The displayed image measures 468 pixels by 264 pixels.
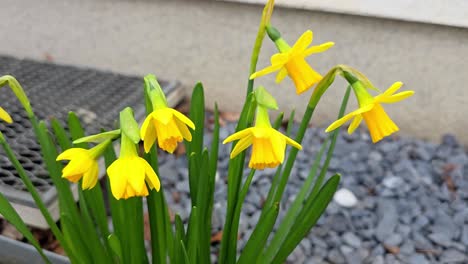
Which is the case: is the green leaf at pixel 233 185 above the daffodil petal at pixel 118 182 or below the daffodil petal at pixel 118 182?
below

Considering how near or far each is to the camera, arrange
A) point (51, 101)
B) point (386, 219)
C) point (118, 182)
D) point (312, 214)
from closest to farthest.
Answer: point (118, 182) → point (312, 214) → point (386, 219) → point (51, 101)

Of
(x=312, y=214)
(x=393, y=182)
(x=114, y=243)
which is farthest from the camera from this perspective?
(x=393, y=182)

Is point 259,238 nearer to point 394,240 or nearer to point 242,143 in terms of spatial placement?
point 242,143

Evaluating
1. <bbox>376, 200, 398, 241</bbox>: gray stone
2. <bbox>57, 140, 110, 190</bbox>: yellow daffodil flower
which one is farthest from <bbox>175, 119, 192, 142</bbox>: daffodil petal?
<bbox>376, 200, 398, 241</bbox>: gray stone

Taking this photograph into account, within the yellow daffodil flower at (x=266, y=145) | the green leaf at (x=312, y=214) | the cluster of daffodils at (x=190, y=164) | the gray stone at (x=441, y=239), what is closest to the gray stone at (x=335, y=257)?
the gray stone at (x=441, y=239)

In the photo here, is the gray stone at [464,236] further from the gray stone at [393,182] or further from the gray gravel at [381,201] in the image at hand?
the gray stone at [393,182]

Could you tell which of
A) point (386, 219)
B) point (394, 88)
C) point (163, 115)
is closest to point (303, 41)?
point (394, 88)
